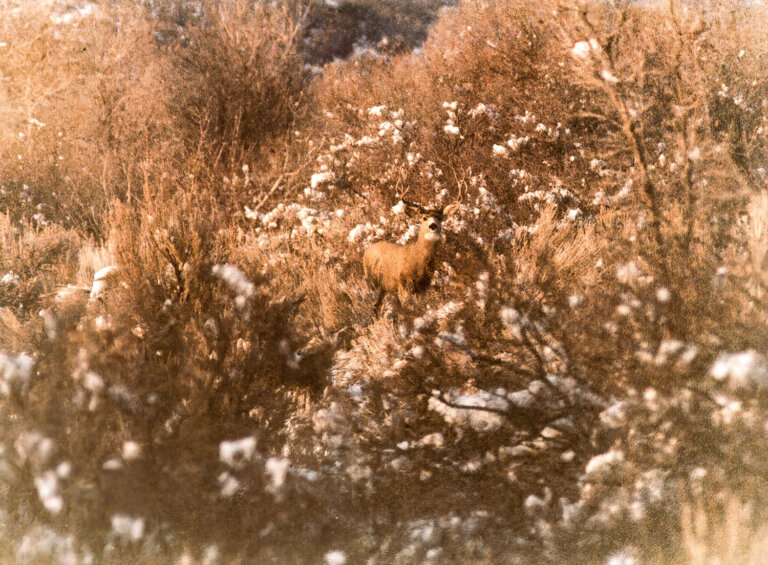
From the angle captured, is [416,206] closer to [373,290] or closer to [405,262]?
[405,262]

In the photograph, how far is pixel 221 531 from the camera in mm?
3014

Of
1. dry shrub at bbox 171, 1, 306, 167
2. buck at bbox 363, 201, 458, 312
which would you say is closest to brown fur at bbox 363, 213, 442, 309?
buck at bbox 363, 201, 458, 312

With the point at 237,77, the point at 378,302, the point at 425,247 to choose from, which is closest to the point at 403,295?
the point at 378,302

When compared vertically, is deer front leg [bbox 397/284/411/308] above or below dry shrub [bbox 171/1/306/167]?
below

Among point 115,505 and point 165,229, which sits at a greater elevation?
point 165,229

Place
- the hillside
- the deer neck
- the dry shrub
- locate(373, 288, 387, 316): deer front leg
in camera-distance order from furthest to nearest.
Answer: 1. the dry shrub
2. locate(373, 288, 387, 316): deer front leg
3. the deer neck
4. the hillside

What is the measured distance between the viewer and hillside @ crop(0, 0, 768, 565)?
122 inches

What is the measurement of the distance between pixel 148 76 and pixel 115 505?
2.17m

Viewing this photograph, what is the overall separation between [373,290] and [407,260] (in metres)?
0.25

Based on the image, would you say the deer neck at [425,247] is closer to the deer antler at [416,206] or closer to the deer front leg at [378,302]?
the deer antler at [416,206]

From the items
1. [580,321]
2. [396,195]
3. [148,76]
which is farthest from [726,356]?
[148,76]

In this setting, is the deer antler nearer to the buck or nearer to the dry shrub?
the buck

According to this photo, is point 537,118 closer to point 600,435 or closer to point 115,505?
point 600,435

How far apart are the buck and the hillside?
0.06 metres
